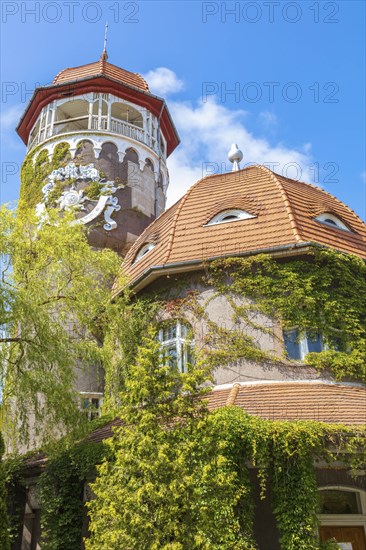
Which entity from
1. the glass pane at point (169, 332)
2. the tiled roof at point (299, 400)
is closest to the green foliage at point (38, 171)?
the glass pane at point (169, 332)

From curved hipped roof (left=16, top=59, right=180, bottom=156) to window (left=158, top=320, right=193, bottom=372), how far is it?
12621mm

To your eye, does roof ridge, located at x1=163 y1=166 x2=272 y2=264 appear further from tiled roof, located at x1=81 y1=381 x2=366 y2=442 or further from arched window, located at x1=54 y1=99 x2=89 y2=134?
arched window, located at x1=54 y1=99 x2=89 y2=134

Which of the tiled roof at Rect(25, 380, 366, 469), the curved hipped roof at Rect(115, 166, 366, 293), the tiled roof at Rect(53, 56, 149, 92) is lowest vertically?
the tiled roof at Rect(25, 380, 366, 469)

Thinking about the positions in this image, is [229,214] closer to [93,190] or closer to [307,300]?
[307,300]

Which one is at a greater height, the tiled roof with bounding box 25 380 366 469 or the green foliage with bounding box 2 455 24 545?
the tiled roof with bounding box 25 380 366 469

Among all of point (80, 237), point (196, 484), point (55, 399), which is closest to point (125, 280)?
point (80, 237)

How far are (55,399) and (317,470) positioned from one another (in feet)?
18.0

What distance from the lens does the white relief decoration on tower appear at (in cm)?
1992

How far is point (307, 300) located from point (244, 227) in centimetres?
299

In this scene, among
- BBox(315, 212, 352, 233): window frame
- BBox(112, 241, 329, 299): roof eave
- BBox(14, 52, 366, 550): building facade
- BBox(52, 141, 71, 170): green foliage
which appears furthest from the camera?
BBox(52, 141, 71, 170): green foliage

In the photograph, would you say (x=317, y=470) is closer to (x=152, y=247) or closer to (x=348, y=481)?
(x=348, y=481)

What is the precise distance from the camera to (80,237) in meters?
13.0

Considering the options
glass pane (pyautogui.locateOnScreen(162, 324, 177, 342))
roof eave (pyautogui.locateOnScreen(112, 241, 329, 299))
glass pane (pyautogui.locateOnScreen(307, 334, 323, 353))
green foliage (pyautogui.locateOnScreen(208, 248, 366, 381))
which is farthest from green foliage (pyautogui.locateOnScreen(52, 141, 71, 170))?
glass pane (pyautogui.locateOnScreen(307, 334, 323, 353))

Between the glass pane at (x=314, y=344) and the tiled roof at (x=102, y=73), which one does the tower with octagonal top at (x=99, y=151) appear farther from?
the glass pane at (x=314, y=344)
